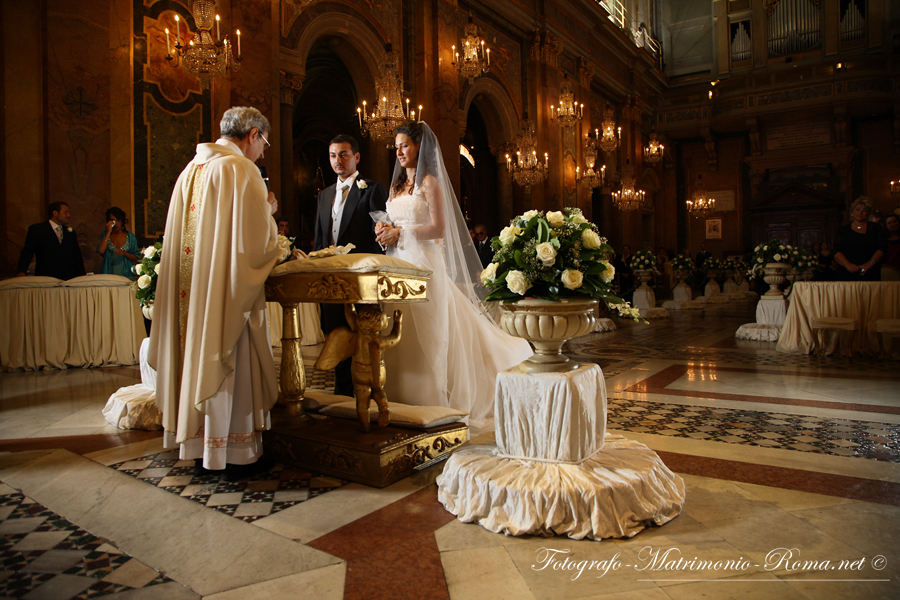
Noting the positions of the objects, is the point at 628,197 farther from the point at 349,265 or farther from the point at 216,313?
the point at 216,313

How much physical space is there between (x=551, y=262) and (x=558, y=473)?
804mm

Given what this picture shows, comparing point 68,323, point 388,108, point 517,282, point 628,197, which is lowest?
point 68,323

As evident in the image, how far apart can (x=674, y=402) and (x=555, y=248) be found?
7.88 feet

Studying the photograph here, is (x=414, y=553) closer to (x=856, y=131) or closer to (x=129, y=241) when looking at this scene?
(x=129, y=241)

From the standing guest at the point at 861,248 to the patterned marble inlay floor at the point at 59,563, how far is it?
7.45m

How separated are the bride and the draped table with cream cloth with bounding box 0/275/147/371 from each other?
→ 406 centimetres

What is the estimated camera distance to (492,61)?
40.0 feet

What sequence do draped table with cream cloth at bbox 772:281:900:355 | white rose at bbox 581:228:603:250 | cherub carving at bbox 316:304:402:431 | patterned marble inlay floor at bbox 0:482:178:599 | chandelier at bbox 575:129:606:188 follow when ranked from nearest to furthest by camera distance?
patterned marble inlay floor at bbox 0:482:178:599
white rose at bbox 581:228:603:250
cherub carving at bbox 316:304:402:431
draped table with cream cloth at bbox 772:281:900:355
chandelier at bbox 575:129:606:188

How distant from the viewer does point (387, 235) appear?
11.0 ft

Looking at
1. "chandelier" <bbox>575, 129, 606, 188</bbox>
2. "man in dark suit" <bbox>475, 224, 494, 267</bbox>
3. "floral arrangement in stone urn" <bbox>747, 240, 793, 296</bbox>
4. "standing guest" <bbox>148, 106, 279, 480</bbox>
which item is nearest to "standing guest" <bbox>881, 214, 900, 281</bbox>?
"floral arrangement in stone urn" <bbox>747, 240, 793, 296</bbox>

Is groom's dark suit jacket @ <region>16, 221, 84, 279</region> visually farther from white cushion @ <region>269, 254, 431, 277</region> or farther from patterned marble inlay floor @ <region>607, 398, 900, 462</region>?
patterned marble inlay floor @ <region>607, 398, 900, 462</region>

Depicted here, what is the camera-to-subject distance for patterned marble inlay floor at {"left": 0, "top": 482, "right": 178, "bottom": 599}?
5.30 feet

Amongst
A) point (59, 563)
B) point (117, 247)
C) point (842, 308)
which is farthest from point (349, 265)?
point (842, 308)

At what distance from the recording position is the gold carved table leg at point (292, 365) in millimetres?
2783
